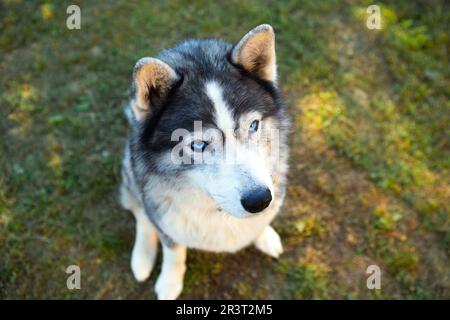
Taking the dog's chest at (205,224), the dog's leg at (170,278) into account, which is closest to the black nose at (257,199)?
the dog's chest at (205,224)

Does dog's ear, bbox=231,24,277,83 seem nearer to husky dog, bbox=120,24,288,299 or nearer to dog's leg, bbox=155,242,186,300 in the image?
husky dog, bbox=120,24,288,299

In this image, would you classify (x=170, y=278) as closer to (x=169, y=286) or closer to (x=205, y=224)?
(x=169, y=286)

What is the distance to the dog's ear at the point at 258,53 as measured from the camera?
115 inches

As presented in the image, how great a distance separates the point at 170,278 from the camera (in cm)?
419

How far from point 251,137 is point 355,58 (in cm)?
360

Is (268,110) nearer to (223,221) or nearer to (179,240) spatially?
(223,221)

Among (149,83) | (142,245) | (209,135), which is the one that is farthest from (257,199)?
(142,245)

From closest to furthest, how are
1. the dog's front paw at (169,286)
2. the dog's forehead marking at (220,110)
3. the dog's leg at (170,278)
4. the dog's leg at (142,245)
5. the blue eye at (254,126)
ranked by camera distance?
the dog's forehead marking at (220,110) → the blue eye at (254,126) → the dog's leg at (170,278) → the dog's front paw at (169,286) → the dog's leg at (142,245)

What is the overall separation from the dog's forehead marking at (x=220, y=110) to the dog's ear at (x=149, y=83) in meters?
0.28

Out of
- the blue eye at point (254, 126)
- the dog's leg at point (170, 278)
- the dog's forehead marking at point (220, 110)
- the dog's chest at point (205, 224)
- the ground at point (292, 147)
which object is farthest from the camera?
the ground at point (292, 147)

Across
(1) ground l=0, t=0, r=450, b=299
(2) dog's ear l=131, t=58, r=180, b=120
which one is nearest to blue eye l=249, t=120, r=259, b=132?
(2) dog's ear l=131, t=58, r=180, b=120

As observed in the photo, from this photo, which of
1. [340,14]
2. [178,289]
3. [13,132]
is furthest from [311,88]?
[13,132]

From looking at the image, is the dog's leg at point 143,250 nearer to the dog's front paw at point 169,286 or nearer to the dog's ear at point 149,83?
the dog's front paw at point 169,286

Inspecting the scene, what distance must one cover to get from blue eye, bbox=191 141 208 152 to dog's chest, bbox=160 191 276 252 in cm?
48
